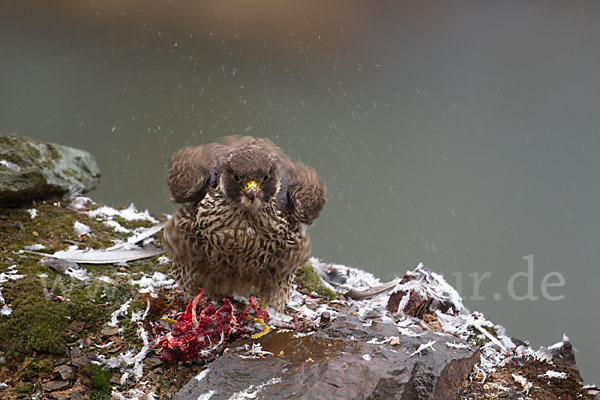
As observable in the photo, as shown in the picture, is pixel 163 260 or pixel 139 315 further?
pixel 163 260

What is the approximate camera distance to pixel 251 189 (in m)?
2.31

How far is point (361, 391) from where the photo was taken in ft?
5.93

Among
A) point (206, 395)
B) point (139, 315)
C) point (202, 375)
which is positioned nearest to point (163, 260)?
point (139, 315)

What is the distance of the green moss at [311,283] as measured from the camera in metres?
3.33

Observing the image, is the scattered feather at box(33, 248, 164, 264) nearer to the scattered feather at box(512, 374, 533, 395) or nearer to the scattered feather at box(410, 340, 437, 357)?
the scattered feather at box(410, 340, 437, 357)

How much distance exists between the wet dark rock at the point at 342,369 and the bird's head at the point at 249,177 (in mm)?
644

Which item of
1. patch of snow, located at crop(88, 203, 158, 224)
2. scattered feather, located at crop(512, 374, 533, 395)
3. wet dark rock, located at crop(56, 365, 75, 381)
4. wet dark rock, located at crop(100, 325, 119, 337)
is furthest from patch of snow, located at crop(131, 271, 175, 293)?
scattered feather, located at crop(512, 374, 533, 395)

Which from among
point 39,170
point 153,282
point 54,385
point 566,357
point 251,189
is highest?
point 39,170

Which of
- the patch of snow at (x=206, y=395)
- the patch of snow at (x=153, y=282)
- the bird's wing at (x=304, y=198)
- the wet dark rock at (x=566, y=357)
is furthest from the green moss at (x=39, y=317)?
the wet dark rock at (x=566, y=357)

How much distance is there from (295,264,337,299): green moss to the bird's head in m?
1.08

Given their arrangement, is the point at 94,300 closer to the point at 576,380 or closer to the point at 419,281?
the point at 419,281

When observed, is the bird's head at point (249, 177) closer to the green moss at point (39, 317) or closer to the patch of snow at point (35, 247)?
the green moss at point (39, 317)

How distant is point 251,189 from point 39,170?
6.89 feet

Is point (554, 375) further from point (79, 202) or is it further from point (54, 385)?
point (79, 202)
